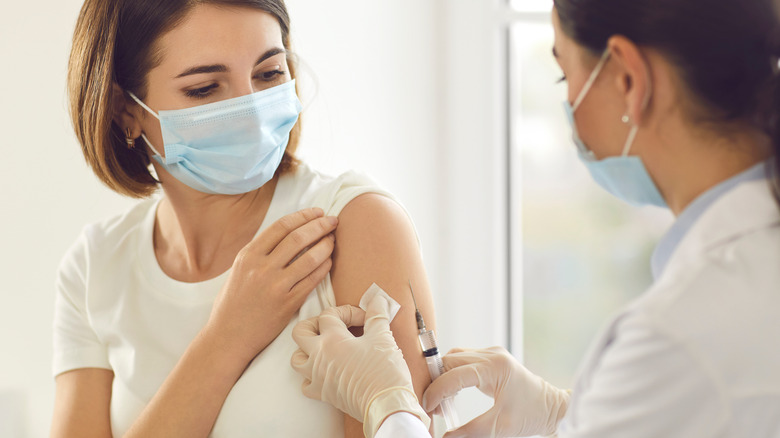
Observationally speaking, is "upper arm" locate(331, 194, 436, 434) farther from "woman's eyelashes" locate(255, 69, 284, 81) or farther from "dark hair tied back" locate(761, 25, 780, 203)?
"dark hair tied back" locate(761, 25, 780, 203)

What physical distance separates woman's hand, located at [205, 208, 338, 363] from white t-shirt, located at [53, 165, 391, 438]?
0.14 ft

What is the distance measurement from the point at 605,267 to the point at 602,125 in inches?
82.3

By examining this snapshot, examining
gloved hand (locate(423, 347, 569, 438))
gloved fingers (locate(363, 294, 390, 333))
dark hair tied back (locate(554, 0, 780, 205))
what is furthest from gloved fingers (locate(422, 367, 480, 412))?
dark hair tied back (locate(554, 0, 780, 205))

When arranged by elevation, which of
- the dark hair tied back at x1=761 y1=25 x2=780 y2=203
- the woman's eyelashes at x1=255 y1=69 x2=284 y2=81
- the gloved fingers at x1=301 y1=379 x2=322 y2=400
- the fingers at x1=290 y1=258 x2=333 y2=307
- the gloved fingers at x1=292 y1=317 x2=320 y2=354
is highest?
the dark hair tied back at x1=761 y1=25 x2=780 y2=203

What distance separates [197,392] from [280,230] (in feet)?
1.14

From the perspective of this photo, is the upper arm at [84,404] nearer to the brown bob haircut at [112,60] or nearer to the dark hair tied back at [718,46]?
the brown bob haircut at [112,60]

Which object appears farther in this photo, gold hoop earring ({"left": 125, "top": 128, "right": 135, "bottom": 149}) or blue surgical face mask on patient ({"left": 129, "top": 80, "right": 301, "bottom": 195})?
gold hoop earring ({"left": 125, "top": 128, "right": 135, "bottom": 149})

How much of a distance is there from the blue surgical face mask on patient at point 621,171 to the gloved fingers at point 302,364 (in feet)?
2.00

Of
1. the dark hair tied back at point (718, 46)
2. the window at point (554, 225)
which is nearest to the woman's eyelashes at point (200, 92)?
the dark hair tied back at point (718, 46)

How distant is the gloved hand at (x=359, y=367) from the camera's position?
50.1 inches

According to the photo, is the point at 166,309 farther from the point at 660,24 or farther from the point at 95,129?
the point at 660,24

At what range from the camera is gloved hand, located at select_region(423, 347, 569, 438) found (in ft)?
4.74

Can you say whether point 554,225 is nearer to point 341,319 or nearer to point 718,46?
point 341,319

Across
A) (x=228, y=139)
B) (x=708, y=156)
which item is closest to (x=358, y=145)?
(x=228, y=139)
